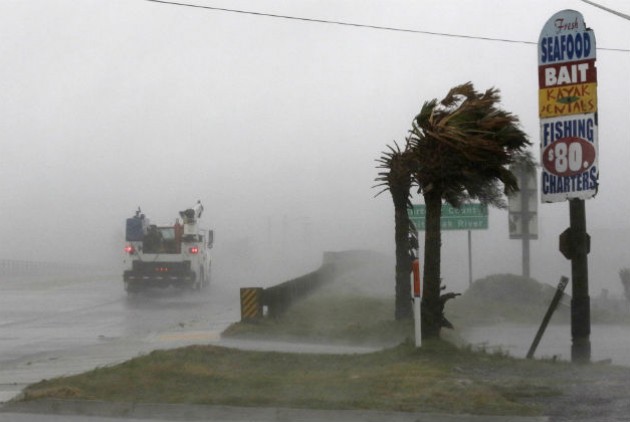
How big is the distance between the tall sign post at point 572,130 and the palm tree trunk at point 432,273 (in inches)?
68.8

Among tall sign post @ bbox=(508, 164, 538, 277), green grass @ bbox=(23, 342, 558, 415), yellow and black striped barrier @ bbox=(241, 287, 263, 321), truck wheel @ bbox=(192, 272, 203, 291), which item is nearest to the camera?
green grass @ bbox=(23, 342, 558, 415)

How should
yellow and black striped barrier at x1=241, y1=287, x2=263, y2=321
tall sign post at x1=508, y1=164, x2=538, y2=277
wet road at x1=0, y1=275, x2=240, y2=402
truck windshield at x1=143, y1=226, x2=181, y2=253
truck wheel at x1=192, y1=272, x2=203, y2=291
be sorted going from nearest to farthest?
wet road at x1=0, y1=275, x2=240, y2=402
yellow and black striped barrier at x1=241, y1=287, x2=263, y2=321
tall sign post at x1=508, y1=164, x2=538, y2=277
truck windshield at x1=143, y1=226, x2=181, y2=253
truck wheel at x1=192, y1=272, x2=203, y2=291

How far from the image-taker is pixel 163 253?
142ft

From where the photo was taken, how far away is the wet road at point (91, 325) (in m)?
17.6

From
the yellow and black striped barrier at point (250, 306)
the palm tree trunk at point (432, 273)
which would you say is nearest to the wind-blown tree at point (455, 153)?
the palm tree trunk at point (432, 273)

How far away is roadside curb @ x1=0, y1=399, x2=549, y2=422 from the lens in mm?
10930

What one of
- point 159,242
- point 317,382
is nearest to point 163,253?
point 159,242

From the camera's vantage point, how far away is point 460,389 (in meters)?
12.3

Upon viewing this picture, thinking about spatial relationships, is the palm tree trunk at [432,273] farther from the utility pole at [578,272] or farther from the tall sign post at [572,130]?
the utility pole at [578,272]

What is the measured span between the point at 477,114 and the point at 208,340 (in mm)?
7944

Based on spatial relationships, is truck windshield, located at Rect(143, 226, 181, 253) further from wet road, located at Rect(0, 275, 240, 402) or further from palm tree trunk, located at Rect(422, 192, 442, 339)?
palm tree trunk, located at Rect(422, 192, 442, 339)

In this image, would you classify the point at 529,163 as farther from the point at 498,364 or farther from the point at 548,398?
the point at 548,398

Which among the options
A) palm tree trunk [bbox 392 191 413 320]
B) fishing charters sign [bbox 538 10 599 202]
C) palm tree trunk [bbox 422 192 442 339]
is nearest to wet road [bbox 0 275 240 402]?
palm tree trunk [bbox 392 191 413 320]

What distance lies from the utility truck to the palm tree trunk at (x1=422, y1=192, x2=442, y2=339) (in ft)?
85.9
